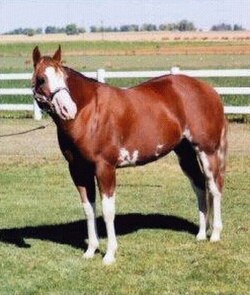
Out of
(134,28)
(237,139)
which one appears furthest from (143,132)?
(134,28)

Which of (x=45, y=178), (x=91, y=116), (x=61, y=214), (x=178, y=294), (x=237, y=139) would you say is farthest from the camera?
(x=237, y=139)

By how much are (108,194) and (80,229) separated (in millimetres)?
1882

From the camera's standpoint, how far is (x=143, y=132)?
25.5ft

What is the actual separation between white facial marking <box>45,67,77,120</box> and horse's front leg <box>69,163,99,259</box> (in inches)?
27.0

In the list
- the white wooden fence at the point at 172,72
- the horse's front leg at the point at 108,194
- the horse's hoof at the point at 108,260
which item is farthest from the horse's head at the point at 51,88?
the white wooden fence at the point at 172,72

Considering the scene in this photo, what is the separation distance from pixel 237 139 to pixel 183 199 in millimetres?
6011

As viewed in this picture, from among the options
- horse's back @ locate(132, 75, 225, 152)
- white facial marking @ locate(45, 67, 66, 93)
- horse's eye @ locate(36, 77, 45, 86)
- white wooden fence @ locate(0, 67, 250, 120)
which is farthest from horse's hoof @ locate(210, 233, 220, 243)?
white wooden fence @ locate(0, 67, 250, 120)

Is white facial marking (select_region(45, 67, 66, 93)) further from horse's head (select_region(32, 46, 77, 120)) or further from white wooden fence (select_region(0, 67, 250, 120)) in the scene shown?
white wooden fence (select_region(0, 67, 250, 120))

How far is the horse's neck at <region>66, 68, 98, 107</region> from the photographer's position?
7.28 meters

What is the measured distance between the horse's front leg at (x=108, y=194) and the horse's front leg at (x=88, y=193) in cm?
23

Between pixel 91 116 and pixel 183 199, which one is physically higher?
pixel 91 116

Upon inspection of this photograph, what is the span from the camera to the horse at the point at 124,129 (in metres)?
7.15

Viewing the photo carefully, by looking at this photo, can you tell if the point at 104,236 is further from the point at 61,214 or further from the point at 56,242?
the point at 61,214

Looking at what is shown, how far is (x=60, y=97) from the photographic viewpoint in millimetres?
7008
